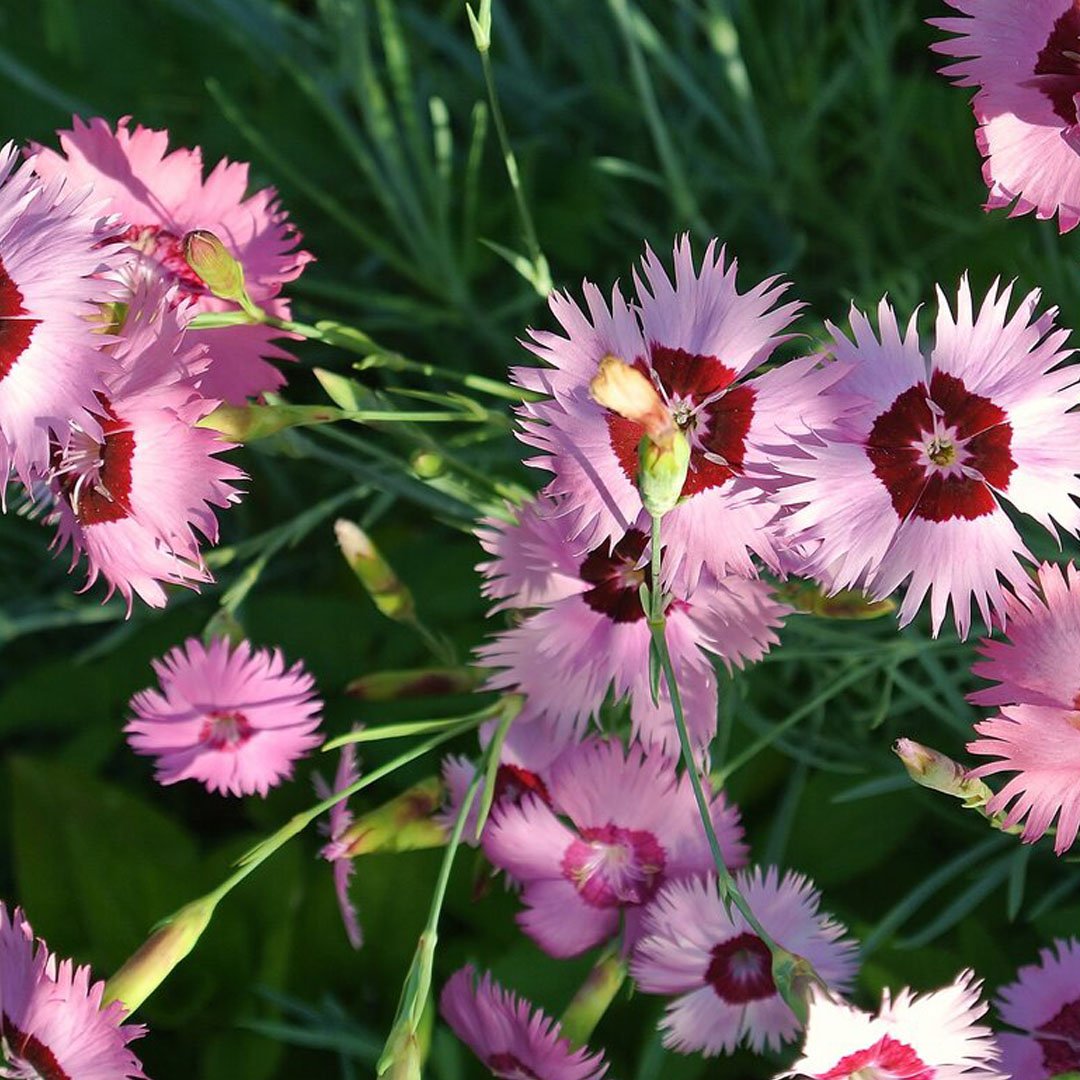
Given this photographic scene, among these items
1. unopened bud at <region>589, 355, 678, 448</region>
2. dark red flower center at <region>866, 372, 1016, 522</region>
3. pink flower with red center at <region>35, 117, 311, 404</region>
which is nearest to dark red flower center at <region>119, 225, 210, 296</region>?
→ pink flower with red center at <region>35, 117, 311, 404</region>

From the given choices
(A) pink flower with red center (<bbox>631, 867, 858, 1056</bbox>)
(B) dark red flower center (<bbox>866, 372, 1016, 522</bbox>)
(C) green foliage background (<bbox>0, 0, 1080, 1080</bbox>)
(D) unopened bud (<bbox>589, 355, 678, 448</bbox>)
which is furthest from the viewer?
(C) green foliage background (<bbox>0, 0, 1080, 1080</bbox>)

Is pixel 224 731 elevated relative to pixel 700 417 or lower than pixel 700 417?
lower

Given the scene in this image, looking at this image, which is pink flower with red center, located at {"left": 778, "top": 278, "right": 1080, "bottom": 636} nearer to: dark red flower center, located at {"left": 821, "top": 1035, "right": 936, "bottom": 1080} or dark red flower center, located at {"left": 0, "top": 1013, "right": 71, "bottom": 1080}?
dark red flower center, located at {"left": 821, "top": 1035, "right": 936, "bottom": 1080}

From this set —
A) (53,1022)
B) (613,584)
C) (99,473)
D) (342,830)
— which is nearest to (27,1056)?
(53,1022)

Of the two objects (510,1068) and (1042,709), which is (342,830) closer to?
(510,1068)

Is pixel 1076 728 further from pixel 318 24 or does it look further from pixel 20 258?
pixel 318 24

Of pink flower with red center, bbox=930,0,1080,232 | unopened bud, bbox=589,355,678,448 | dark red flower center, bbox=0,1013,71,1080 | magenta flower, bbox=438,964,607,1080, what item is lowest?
dark red flower center, bbox=0,1013,71,1080

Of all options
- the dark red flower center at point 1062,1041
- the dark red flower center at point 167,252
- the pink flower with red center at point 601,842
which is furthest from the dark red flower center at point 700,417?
the dark red flower center at point 1062,1041
